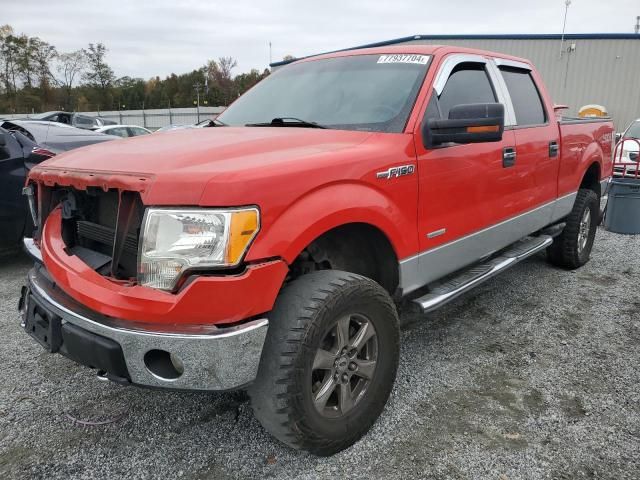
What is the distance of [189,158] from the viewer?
2.11 meters

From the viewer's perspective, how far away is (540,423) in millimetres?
2605

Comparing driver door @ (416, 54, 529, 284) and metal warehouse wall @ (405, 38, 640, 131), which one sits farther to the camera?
metal warehouse wall @ (405, 38, 640, 131)

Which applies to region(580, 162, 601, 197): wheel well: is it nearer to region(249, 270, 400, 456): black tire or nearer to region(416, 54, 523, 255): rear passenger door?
region(416, 54, 523, 255): rear passenger door

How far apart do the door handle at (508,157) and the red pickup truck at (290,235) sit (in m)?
0.02

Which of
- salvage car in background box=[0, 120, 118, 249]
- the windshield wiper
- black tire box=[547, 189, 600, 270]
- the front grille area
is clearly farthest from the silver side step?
salvage car in background box=[0, 120, 118, 249]

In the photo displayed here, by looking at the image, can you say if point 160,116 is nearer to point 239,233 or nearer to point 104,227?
point 104,227

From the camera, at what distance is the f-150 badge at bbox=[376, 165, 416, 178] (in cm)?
250

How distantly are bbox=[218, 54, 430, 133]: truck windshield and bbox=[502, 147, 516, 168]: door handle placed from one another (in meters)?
0.85

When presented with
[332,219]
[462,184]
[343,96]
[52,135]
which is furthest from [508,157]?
[52,135]

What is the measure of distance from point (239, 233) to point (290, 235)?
23cm

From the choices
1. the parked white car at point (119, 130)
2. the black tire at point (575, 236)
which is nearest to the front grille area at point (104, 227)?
the black tire at point (575, 236)

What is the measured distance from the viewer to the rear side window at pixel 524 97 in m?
3.91

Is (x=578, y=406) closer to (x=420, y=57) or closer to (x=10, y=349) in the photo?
(x=420, y=57)

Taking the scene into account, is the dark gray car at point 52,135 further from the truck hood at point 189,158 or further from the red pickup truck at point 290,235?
the truck hood at point 189,158
